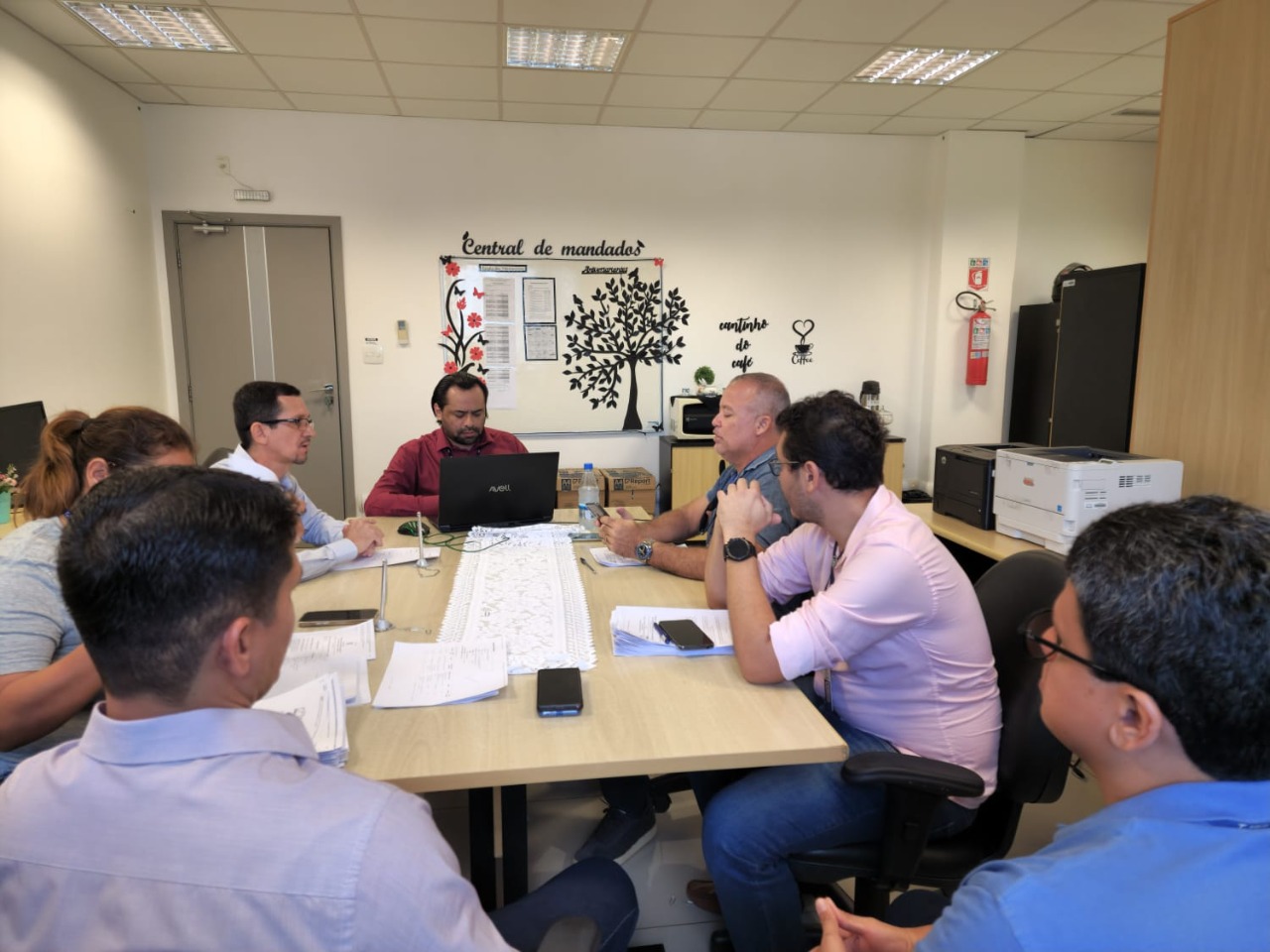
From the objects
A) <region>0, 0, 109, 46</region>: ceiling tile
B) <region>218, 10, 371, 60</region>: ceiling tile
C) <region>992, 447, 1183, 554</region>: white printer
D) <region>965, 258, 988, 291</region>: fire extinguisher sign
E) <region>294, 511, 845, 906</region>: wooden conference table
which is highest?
<region>218, 10, 371, 60</region>: ceiling tile

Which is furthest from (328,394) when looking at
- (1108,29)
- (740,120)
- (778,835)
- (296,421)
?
(1108,29)

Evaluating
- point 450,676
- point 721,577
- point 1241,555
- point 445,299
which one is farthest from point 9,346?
point 1241,555

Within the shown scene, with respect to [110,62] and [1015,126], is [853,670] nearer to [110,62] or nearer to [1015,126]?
[110,62]

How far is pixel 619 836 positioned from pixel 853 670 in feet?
2.96

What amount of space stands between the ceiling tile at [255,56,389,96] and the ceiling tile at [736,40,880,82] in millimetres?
1983

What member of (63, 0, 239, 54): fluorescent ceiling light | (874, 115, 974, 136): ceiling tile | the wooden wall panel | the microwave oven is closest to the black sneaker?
the wooden wall panel

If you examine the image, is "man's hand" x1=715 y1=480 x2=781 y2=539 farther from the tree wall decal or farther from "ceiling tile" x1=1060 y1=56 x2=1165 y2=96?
"ceiling tile" x1=1060 y1=56 x2=1165 y2=96

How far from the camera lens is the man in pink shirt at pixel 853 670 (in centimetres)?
141

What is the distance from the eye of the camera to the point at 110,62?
3.80 metres

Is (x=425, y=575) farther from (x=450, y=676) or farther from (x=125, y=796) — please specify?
(x=125, y=796)

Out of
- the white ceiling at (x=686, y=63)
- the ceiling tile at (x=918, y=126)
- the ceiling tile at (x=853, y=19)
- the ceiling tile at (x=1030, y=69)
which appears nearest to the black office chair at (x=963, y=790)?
the ceiling tile at (x=853, y=19)

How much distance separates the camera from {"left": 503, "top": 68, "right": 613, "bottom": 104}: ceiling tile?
398cm

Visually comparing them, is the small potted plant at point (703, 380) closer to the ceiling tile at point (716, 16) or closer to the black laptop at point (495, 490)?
the ceiling tile at point (716, 16)

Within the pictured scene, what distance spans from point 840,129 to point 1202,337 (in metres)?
3.14
